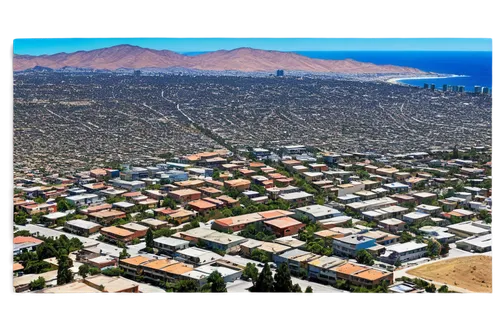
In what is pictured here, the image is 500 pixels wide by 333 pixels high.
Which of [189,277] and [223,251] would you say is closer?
[189,277]

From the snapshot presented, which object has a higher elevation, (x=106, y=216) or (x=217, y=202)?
(x=217, y=202)

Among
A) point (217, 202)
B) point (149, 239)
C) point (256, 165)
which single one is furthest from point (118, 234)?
point (256, 165)

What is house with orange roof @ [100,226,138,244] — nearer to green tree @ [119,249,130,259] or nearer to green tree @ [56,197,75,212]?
green tree @ [119,249,130,259]

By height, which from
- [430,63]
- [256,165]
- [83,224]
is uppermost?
[430,63]

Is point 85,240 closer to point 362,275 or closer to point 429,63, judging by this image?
point 362,275

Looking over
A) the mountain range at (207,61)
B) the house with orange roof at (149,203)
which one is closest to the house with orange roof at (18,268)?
the mountain range at (207,61)

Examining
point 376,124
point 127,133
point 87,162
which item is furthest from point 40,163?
point 376,124

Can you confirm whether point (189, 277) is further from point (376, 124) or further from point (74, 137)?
point (376, 124)
